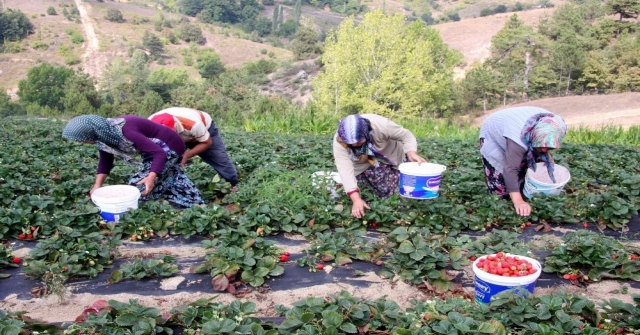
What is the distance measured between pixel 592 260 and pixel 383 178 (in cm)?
158

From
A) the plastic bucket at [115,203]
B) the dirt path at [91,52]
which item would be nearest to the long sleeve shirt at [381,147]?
the plastic bucket at [115,203]

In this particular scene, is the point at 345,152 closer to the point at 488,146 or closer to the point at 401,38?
the point at 488,146

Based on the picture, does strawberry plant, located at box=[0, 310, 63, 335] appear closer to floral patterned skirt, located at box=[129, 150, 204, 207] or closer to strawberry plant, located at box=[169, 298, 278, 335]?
strawberry plant, located at box=[169, 298, 278, 335]

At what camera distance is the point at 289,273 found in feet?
9.75

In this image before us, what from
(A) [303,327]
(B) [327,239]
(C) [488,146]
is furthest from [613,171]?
(A) [303,327]

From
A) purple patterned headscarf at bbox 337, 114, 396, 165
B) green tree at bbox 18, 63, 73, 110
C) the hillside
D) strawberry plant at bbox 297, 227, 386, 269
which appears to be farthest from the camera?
the hillside

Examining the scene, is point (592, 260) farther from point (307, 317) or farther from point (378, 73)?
point (378, 73)

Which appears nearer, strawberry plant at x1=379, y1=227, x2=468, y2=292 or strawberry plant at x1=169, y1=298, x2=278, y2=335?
strawberry plant at x1=169, y1=298, x2=278, y2=335

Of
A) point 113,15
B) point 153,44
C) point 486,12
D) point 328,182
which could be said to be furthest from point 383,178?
point 486,12

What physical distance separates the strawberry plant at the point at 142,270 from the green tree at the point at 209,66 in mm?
51450

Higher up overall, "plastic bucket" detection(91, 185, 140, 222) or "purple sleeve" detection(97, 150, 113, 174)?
"purple sleeve" detection(97, 150, 113, 174)

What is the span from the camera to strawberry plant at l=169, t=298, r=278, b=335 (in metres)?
2.04

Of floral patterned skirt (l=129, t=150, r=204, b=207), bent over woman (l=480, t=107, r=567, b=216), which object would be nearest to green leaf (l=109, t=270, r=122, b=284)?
floral patterned skirt (l=129, t=150, r=204, b=207)

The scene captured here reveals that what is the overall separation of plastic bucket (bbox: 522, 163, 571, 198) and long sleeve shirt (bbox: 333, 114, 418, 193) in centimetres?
92
